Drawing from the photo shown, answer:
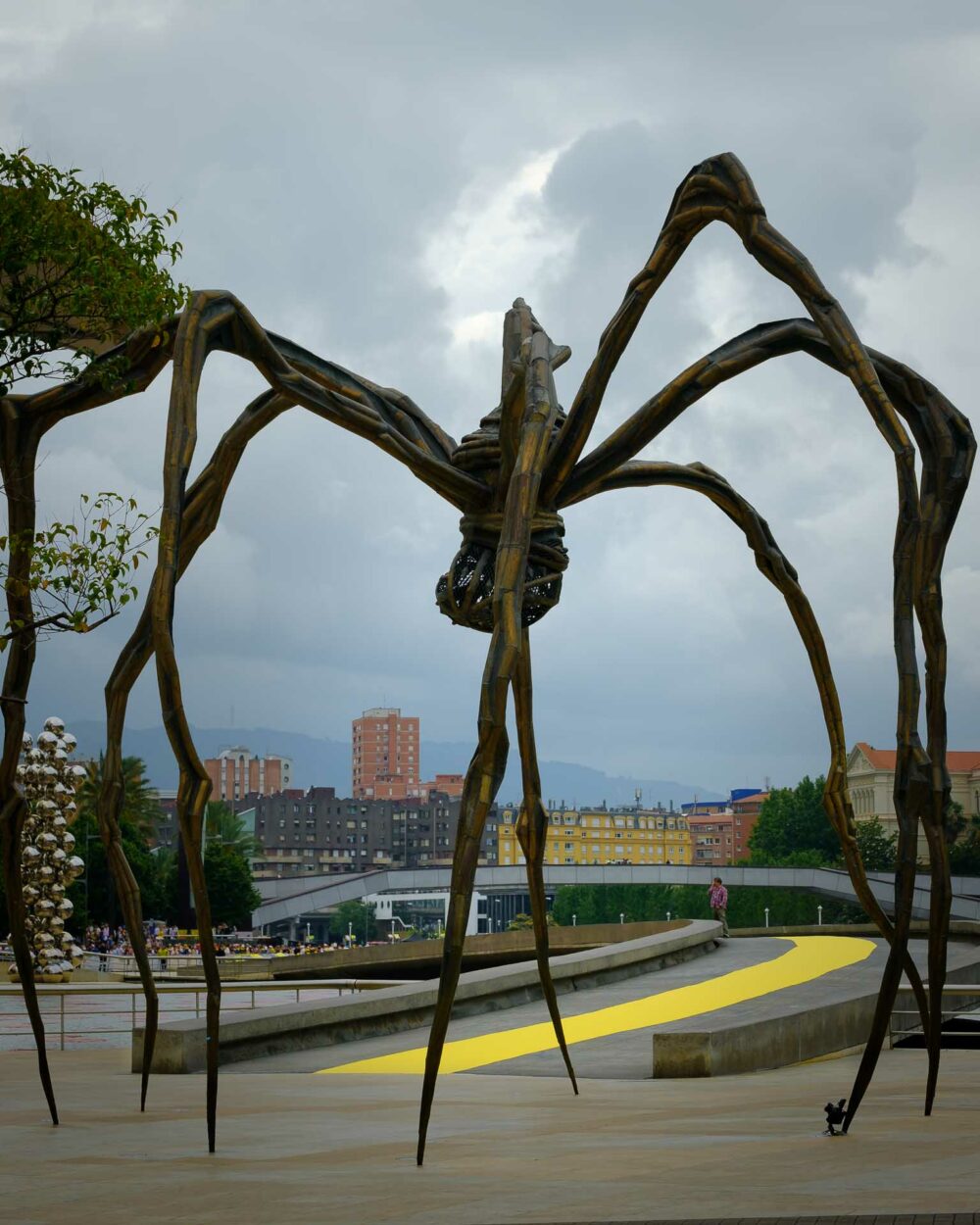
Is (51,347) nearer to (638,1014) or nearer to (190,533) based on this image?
(190,533)

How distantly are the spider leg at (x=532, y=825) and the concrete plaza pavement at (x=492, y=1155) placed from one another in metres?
0.78

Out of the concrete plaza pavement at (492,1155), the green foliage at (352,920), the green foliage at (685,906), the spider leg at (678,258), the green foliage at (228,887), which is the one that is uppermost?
the spider leg at (678,258)

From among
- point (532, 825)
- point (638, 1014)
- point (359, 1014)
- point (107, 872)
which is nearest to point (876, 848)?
point (107, 872)

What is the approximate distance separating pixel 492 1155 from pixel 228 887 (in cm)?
5836

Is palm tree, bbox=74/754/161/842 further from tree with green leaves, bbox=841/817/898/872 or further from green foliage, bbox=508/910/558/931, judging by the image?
tree with green leaves, bbox=841/817/898/872

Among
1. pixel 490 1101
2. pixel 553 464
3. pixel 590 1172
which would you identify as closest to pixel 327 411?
pixel 553 464

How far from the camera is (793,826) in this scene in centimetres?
10225

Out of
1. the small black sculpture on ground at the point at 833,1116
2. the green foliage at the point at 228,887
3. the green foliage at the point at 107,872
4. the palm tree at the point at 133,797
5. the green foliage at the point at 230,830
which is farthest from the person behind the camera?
the green foliage at the point at 230,830

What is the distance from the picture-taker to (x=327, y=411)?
7469 mm

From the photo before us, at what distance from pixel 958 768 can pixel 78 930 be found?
84611 mm

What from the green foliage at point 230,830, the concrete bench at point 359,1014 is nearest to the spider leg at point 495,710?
the concrete bench at point 359,1014

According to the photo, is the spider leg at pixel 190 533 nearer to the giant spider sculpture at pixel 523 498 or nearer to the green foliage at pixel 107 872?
the giant spider sculpture at pixel 523 498

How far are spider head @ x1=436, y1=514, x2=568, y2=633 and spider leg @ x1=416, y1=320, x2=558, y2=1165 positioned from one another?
0.83m

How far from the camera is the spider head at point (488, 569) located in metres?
7.76
